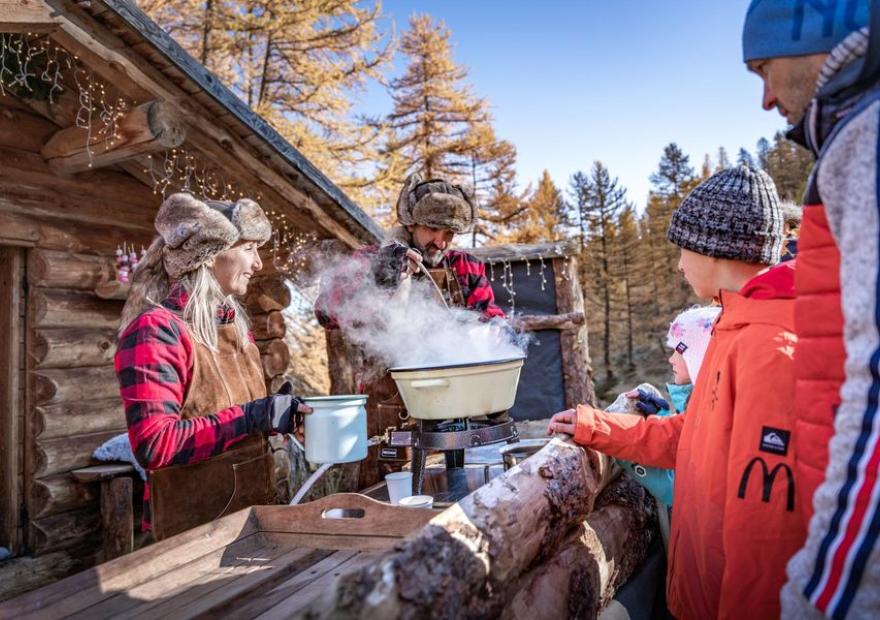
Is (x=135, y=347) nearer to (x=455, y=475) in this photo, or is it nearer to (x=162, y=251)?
(x=162, y=251)

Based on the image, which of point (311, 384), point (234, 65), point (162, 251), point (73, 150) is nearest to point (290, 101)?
point (234, 65)

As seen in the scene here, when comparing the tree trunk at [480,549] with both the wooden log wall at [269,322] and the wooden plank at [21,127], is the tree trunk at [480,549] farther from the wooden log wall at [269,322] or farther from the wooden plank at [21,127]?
the wooden plank at [21,127]

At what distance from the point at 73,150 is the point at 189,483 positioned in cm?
304

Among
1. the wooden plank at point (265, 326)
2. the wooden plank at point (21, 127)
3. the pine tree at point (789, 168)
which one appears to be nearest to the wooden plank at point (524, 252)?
the wooden plank at point (265, 326)

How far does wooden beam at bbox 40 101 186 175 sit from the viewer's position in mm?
3936

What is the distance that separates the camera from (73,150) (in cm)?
429

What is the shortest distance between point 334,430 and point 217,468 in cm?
77

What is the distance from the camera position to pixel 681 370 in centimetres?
305

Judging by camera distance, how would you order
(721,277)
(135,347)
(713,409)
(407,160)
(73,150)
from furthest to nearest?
(407,160) < (73,150) < (135,347) < (721,277) < (713,409)

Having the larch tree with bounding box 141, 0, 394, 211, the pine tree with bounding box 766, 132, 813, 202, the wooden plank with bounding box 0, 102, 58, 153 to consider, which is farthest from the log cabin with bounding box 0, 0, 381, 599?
the pine tree with bounding box 766, 132, 813, 202

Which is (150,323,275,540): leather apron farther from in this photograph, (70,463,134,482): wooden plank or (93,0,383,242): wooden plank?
(93,0,383,242): wooden plank

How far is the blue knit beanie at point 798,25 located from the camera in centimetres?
125

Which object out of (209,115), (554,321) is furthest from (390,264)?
(554,321)

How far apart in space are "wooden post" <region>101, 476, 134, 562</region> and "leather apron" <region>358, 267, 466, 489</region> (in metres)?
1.73
